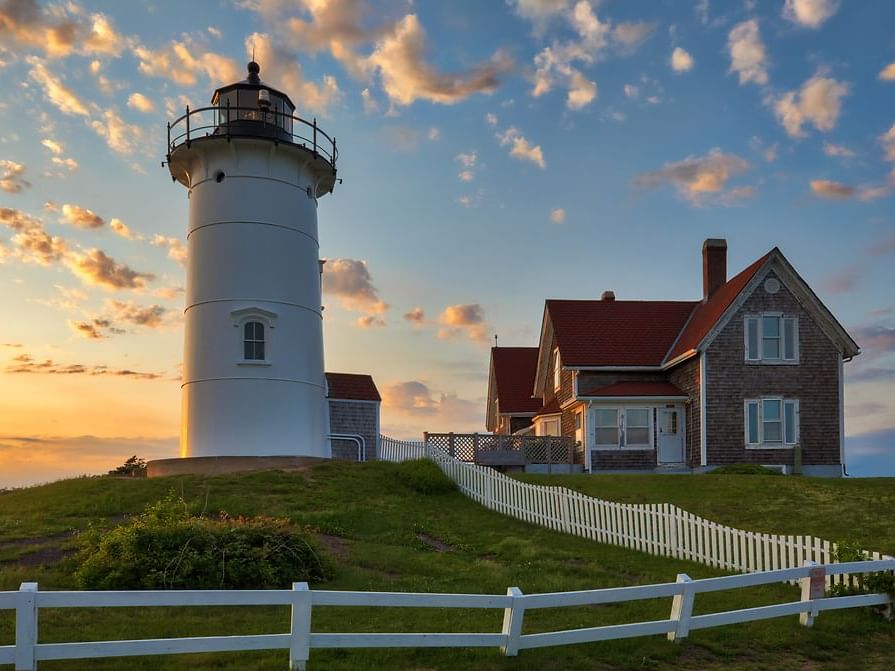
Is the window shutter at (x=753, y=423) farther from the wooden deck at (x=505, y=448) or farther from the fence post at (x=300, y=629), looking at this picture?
the fence post at (x=300, y=629)

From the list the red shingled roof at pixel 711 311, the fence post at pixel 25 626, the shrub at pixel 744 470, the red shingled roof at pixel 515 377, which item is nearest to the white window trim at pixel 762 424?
the shrub at pixel 744 470

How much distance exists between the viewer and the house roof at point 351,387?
34562 mm

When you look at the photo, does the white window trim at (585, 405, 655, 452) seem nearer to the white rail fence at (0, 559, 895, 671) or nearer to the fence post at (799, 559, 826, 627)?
the fence post at (799, 559, 826, 627)

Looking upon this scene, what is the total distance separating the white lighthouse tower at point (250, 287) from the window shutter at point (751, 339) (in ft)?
48.2

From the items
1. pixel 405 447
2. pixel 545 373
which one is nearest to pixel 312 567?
pixel 405 447

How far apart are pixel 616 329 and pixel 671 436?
4986 millimetres

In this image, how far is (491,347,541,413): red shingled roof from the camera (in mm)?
40625

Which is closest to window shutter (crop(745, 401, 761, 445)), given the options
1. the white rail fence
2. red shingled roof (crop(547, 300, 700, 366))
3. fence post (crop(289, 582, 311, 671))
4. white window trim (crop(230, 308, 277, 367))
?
red shingled roof (crop(547, 300, 700, 366))

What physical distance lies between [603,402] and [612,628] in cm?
2184

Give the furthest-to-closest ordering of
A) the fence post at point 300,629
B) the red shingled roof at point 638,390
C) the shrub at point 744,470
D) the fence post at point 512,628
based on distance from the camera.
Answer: the red shingled roof at point 638,390 → the shrub at point 744,470 → the fence post at point 512,628 → the fence post at point 300,629

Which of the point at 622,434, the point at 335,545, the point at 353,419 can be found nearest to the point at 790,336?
the point at 622,434

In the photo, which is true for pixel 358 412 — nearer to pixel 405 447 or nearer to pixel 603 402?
pixel 405 447

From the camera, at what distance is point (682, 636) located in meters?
9.99

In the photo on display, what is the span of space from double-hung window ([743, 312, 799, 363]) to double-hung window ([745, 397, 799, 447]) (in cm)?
148
